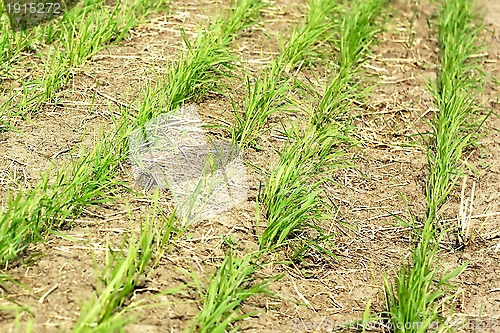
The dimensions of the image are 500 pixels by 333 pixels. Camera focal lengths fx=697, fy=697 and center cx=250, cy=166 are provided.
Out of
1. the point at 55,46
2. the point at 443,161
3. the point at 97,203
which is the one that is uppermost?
the point at 55,46

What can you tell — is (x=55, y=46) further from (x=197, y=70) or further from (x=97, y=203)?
(x=97, y=203)

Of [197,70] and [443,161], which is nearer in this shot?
[443,161]

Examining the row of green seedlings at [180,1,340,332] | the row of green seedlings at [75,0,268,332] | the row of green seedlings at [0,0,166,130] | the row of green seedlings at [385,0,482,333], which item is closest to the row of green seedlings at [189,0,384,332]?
the row of green seedlings at [180,1,340,332]

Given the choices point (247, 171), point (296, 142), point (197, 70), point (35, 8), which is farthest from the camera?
point (35, 8)

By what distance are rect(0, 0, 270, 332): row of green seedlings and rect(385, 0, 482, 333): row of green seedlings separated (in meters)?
0.79

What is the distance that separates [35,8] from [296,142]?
1.66 meters

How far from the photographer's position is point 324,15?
12.1ft

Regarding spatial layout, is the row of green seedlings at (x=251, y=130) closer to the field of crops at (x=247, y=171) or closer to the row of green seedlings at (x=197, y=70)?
the field of crops at (x=247, y=171)

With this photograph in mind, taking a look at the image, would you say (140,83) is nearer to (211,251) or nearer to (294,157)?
(294,157)

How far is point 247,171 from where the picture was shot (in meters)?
2.79

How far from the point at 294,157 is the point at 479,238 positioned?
79cm

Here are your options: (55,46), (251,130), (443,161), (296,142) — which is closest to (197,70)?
(251,130)

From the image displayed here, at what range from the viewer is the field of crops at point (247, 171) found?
2150mm

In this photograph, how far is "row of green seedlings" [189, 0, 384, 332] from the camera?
213cm
